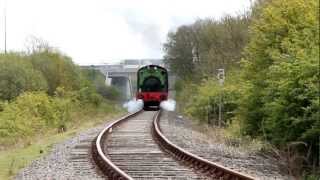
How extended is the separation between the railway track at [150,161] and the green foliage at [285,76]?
234cm

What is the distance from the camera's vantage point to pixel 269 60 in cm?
1930

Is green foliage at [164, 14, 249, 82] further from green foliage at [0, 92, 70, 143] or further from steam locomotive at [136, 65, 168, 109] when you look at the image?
green foliage at [0, 92, 70, 143]

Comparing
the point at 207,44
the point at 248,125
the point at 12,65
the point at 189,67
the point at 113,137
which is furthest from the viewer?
the point at 189,67

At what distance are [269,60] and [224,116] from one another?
14.6m

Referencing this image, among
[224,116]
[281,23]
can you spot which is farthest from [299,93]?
[224,116]

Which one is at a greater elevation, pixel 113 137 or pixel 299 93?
pixel 299 93

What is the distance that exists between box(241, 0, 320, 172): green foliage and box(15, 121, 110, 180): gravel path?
4.73 metres

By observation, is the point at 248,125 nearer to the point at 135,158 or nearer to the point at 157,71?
the point at 135,158

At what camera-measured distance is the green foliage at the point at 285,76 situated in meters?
14.6

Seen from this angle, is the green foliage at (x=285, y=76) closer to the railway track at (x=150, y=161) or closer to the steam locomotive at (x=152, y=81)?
the railway track at (x=150, y=161)

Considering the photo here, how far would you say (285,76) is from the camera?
1587cm

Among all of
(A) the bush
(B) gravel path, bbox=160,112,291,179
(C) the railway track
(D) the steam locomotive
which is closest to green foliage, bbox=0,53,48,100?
(D) the steam locomotive

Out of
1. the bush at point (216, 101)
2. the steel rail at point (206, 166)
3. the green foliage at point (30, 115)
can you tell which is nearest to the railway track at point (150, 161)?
the steel rail at point (206, 166)

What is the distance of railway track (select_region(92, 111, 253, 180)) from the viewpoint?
1323cm
